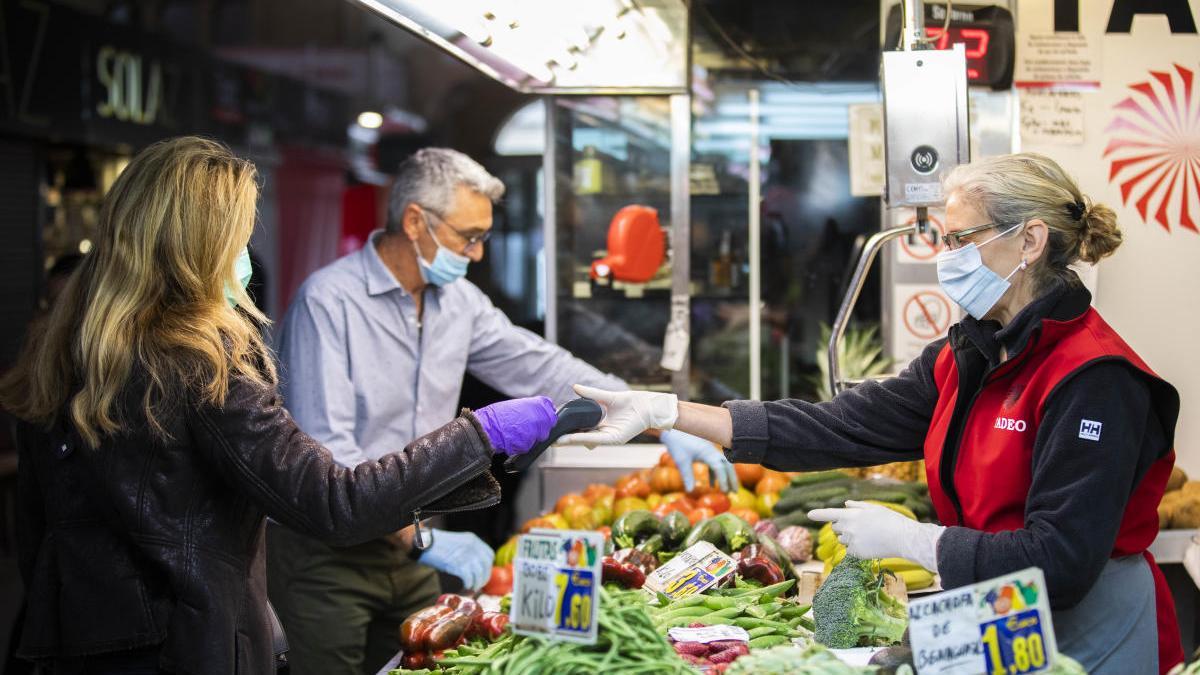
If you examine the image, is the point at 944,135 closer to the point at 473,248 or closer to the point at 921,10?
the point at 921,10

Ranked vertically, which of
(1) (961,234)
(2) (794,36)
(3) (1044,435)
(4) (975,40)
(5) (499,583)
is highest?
(2) (794,36)

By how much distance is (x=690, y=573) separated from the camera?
3342mm

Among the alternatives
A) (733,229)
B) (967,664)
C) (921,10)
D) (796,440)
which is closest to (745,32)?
(733,229)

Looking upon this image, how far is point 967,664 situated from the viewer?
6.68 feet

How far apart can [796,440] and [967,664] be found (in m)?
1.15

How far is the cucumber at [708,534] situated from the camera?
383 cm

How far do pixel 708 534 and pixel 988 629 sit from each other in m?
1.85

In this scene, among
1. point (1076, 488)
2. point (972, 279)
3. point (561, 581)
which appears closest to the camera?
point (561, 581)

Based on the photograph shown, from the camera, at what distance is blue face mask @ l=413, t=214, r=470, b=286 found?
4172 millimetres

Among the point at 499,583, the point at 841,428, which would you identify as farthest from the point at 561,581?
the point at 499,583

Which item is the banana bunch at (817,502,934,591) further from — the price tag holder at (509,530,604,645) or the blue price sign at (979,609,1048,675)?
the price tag holder at (509,530,604,645)

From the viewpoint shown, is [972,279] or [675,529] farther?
[675,529]

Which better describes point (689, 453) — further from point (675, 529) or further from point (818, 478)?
point (818, 478)

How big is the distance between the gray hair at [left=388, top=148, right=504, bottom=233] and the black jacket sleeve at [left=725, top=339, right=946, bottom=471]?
1.54m
